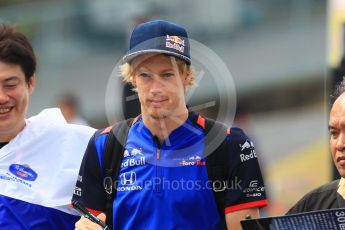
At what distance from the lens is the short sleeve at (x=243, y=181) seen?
5008 mm

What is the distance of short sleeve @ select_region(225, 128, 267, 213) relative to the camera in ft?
16.4

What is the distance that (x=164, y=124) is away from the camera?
16.9 ft

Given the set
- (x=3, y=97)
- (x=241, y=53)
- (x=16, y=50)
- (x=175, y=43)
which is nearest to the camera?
(x=175, y=43)

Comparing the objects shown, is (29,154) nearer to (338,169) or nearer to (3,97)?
(3,97)

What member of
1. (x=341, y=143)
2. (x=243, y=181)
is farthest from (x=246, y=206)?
(x=341, y=143)

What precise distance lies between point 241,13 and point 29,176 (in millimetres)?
11530

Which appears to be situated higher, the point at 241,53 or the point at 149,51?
the point at 241,53

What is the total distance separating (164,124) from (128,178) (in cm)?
34

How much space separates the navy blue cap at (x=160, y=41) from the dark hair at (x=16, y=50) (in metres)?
0.85

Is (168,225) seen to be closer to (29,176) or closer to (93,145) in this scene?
(93,145)

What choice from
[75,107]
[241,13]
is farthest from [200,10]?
[75,107]

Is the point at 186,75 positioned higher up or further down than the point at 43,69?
further down

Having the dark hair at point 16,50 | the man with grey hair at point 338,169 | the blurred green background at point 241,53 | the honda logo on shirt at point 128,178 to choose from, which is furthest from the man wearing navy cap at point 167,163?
the blurred green background at point 241,53

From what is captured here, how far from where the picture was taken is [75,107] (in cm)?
1300
